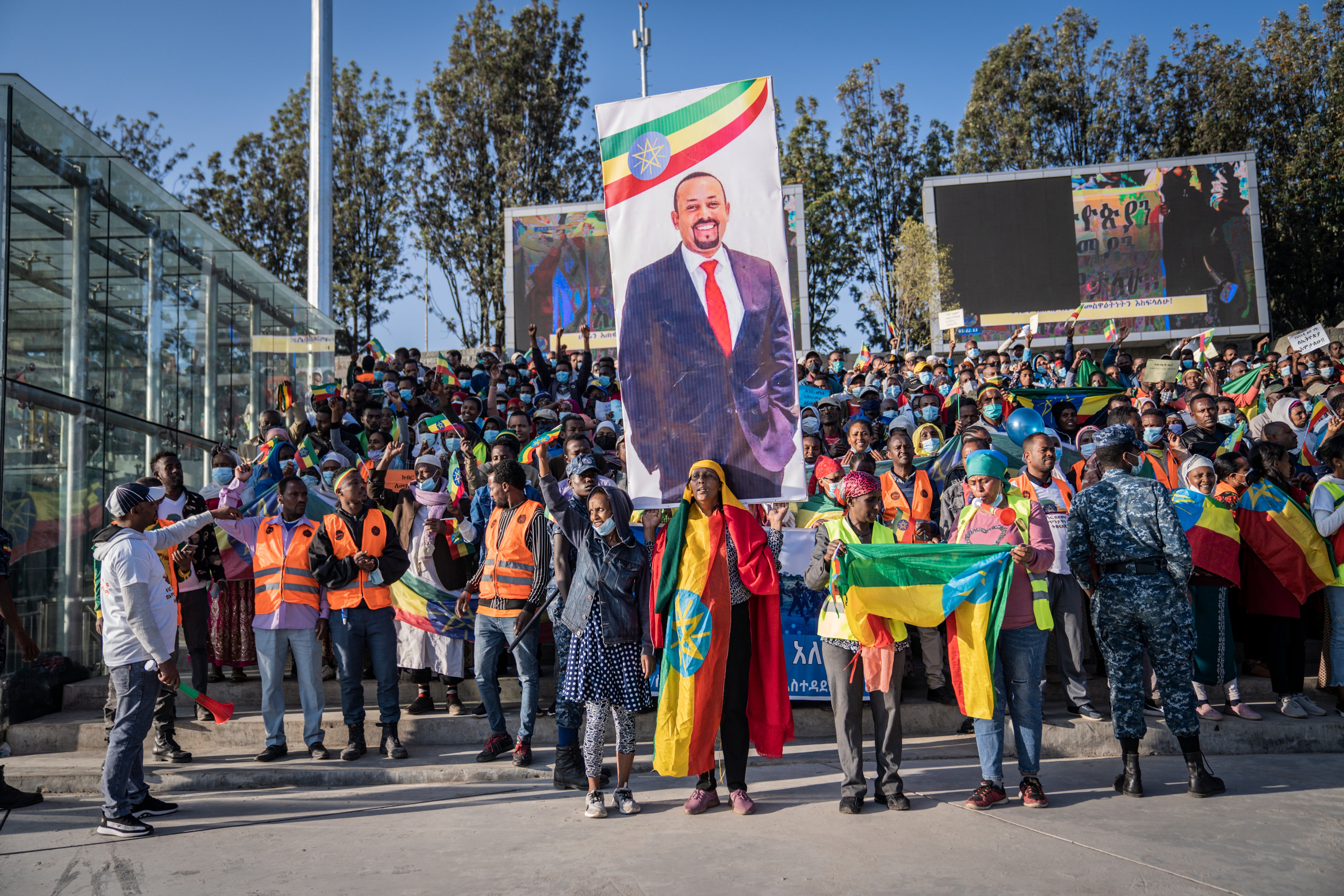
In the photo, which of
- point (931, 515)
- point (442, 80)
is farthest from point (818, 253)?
point (931, 515)

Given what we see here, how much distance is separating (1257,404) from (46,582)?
47.9 ft

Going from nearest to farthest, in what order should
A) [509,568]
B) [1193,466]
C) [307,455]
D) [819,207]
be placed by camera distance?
[509,568]
[1193,466]
[307,455]
[819,207]

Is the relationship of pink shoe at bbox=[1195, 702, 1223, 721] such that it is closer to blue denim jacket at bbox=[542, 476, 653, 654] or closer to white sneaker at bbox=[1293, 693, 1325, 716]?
white sneaker at bbox=[1293, 693, 1325, 716]

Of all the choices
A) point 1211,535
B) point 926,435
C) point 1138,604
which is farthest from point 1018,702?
point 926,435

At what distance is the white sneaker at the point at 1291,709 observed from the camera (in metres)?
6.91

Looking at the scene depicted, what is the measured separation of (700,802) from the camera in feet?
17.6

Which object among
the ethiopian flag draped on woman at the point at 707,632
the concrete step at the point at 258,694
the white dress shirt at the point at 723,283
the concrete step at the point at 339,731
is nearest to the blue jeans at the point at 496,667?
the concrete step at the point at 339,731

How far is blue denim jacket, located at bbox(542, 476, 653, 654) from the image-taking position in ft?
18.4

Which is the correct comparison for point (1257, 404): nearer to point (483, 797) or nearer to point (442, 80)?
point (483, 797)

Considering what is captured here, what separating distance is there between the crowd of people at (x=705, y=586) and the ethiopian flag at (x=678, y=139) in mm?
1753

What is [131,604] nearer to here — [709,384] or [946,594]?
[709,384]

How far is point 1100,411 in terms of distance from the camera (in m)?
11.1

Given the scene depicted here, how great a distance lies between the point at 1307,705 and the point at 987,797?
3434 millimetres

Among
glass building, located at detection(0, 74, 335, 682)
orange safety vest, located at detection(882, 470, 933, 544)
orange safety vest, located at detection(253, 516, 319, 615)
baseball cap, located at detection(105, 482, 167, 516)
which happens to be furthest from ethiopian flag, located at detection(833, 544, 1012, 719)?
glass building, located at detection(0, 74, 335, 682)
